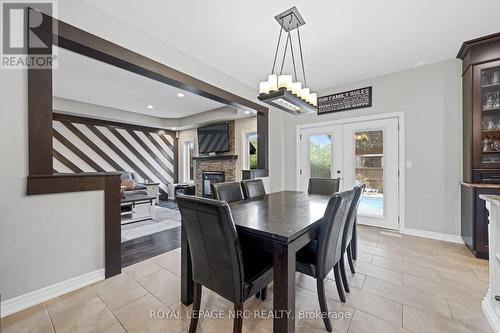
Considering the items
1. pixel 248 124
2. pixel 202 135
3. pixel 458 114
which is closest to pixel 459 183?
pixel 458 114

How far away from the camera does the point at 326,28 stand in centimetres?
231

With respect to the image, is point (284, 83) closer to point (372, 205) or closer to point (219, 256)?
point (219, 256)

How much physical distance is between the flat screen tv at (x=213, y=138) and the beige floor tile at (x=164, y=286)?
4206mm

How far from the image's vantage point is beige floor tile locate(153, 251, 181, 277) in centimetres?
228

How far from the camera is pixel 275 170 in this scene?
456 cm

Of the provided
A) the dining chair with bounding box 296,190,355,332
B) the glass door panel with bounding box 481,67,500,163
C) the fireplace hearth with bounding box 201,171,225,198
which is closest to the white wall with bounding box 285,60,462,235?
the glass door panel with bounding box 481,67,500,163

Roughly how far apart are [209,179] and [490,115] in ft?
19.2

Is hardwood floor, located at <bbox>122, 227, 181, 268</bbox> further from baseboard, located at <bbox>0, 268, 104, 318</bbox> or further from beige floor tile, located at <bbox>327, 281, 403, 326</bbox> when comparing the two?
beige floor tile, located at <bbox>327, 281, 403, 326</bbox>

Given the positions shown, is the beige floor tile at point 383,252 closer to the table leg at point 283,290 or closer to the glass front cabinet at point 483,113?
the glass front cabinet at point 483,113

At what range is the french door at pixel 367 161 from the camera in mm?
3480

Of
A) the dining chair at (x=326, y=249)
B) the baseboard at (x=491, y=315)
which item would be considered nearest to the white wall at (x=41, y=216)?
the dining chair at (x=326, y=249)

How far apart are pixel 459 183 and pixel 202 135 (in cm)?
591

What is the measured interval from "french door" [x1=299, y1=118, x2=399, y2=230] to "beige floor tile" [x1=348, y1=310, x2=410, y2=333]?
2.45m

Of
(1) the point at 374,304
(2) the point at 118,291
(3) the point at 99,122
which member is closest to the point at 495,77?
(1) the point at 374,304
